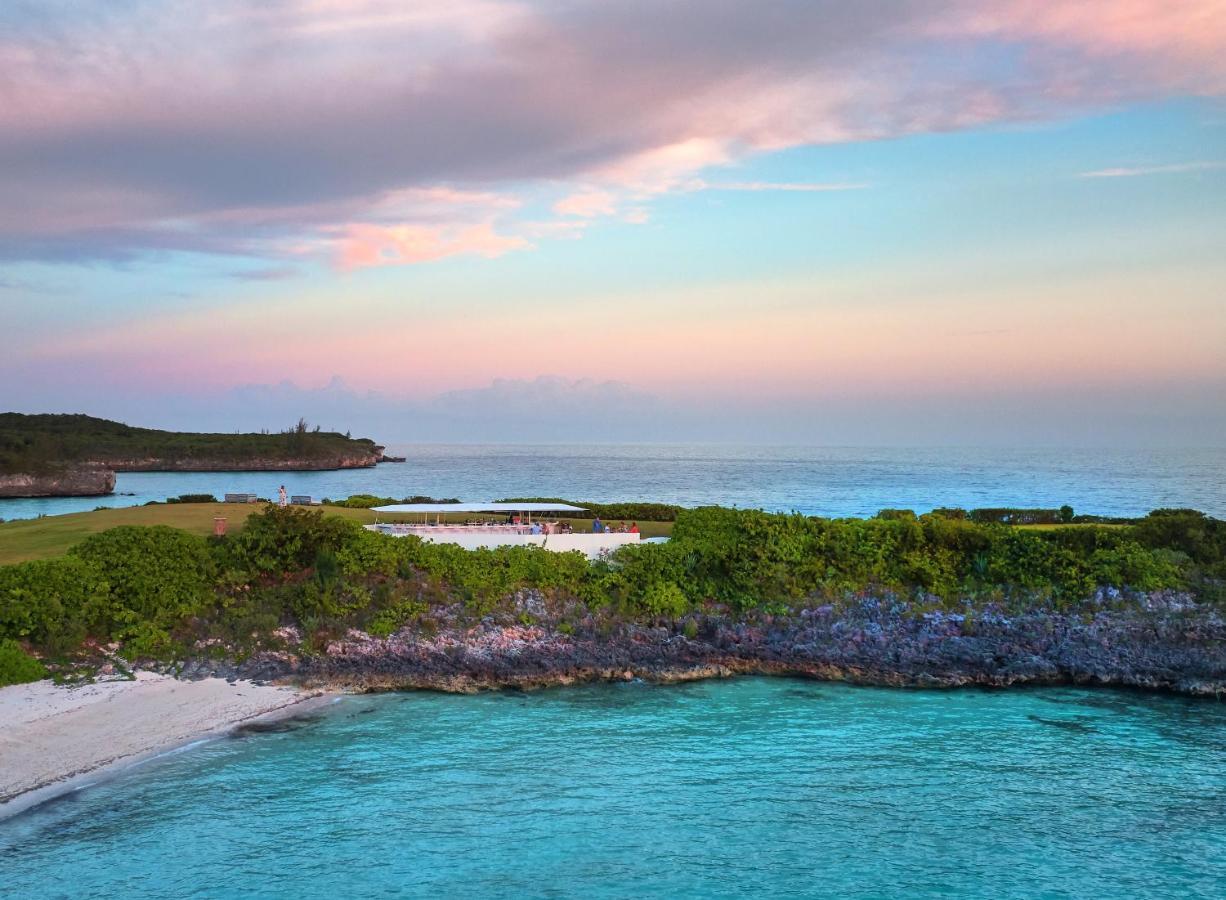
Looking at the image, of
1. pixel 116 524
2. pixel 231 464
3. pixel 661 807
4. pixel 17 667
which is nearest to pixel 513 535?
pixel 17 667

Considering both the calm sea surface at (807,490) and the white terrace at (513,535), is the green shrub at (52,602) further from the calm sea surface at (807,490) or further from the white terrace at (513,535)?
the calm sea surface at (807,490)

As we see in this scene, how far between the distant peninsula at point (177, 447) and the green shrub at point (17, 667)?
9324cm

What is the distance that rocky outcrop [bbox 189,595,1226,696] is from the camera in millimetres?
22031

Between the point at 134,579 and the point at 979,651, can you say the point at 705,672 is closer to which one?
the point at 979,651

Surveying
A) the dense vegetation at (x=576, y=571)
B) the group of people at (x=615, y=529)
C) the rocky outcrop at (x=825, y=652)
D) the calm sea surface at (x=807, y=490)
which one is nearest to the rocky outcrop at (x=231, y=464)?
the calm sea surface at (x=807, y=490)

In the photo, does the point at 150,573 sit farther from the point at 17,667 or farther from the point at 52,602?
the point at 17,667

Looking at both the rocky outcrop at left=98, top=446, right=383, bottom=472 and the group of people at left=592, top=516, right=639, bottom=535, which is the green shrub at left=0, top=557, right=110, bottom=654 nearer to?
the group of people at left=592, top=516, right=639, bottom=535

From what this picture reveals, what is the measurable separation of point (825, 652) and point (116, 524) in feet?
82.5

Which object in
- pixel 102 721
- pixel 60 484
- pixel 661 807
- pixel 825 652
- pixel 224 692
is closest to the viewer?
pixel 661 807

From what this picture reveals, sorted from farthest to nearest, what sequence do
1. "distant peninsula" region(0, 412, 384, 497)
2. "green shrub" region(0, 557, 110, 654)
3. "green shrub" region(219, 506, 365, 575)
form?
1. "distant peninsula" region(0, 412, 384, 497)
2. "green shrub" region(219, 506, 365, 575)
3. "green shrub" region(0, 557, 110, 654)

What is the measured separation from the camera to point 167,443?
139000 mm

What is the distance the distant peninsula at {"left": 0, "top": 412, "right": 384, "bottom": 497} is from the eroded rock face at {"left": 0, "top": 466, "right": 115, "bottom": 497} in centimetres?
1185

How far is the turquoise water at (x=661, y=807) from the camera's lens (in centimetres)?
1247

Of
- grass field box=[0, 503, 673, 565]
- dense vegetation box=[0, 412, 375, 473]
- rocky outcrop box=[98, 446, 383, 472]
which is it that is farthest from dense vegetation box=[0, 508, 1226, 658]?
rocky outcrop box=[98, 446, 383, 472]
